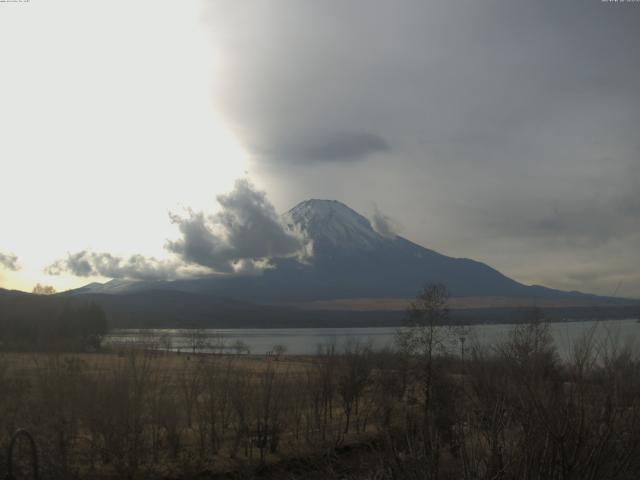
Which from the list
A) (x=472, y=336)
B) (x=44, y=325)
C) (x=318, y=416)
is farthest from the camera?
(x=44, y=325)

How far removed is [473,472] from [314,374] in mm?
30759

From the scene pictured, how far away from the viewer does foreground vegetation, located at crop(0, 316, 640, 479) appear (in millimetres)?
6312

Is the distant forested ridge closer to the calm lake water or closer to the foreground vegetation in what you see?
the foreground vegetation

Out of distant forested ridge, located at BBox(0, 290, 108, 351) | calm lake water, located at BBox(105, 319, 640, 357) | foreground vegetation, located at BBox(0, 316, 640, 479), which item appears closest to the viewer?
foreground vegetation, located at BBox(0, 316, 640, 479)

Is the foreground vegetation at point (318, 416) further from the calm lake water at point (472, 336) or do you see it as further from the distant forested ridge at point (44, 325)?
the distant forested ridge at point (44, 325)

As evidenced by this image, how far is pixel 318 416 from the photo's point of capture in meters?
30.1

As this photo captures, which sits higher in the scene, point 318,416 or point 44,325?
point 44,325

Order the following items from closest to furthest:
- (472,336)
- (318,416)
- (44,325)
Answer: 1. (472,336)
2. (318,416)
3. (44,325)

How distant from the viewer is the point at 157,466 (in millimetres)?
23859

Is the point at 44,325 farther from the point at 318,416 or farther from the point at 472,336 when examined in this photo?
the point at 472,336

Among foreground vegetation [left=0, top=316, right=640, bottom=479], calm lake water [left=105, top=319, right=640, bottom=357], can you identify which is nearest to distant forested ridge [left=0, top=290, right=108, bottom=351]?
foreground vegetation [left=0, top=316, right=640, bottom=479]

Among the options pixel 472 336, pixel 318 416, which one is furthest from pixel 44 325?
pixel 472 336

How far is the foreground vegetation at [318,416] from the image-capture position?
249 inches

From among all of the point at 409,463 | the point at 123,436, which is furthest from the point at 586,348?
the point at 123,436
